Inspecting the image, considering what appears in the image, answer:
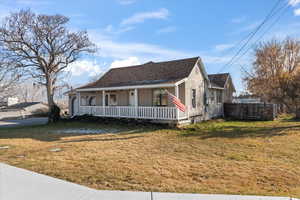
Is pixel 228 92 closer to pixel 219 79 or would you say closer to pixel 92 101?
pixel 219 79

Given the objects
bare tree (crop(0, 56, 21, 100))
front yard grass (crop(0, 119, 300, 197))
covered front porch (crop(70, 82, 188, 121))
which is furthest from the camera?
bare tree (crop(0, 56, 21, 100))

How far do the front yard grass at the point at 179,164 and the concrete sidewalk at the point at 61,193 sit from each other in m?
0.32

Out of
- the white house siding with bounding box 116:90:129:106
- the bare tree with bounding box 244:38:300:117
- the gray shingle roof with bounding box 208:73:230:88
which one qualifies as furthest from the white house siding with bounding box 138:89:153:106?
the bare tree with bounding box 244:38:300:117

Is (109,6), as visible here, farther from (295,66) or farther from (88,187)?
(295,66)

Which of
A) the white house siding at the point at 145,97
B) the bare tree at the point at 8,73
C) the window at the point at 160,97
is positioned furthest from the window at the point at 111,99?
the bare tree at the point at 8,73

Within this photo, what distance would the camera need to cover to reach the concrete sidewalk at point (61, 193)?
12.6ft

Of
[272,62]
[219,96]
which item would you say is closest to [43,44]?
[219,96]

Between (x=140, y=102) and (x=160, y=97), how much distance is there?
197 centimetres

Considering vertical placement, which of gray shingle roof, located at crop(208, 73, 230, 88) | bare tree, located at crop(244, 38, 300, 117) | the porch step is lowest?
the porch step

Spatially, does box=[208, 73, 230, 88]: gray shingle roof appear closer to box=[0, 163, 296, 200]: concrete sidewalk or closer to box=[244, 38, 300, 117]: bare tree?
box=[244, 38, 300, 117]: bare tree

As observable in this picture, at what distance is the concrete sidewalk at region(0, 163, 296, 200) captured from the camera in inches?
151

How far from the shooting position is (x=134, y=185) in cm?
454

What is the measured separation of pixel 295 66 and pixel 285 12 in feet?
56.5

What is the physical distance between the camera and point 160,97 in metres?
16.0
